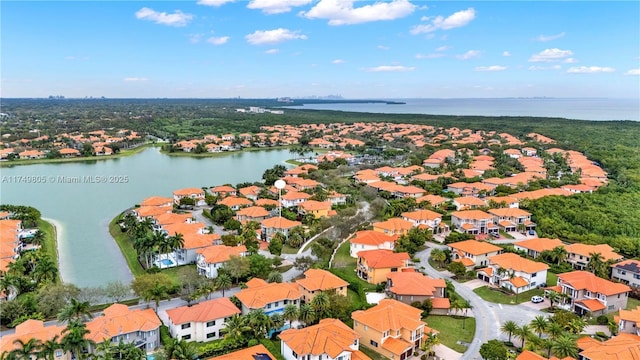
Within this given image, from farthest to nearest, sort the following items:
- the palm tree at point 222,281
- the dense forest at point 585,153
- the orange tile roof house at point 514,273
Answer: the dense forest at point 585,153, the orange tile roof house at point 514,273, the palm tree at point 222,281

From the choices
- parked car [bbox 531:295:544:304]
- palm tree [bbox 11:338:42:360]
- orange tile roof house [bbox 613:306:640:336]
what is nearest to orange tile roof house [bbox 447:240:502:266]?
parked car [bbox 531:295:544:304]

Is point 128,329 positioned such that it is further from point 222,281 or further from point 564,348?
point 564,348

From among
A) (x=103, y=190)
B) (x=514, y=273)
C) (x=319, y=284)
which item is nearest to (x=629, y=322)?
→ (x=514, y=273)

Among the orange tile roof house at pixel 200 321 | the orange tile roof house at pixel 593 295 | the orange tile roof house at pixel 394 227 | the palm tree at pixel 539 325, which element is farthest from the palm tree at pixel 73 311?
the orange tile roof house at pixel 593 295

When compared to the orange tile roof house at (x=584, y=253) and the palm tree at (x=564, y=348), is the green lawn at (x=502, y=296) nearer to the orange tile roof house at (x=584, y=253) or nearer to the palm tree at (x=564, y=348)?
the orange tile roof house at (x=584, y=253)

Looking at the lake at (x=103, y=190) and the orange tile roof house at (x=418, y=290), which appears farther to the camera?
the lake at (x=103, y=190)

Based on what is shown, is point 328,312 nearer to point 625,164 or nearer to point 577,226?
point 577,226
